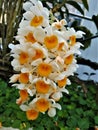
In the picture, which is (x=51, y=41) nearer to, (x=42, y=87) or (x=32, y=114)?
(x=42, y=87)

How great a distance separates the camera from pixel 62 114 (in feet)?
3.89

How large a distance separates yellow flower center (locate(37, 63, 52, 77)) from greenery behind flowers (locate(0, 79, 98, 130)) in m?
0.23

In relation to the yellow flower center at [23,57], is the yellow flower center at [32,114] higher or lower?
lower

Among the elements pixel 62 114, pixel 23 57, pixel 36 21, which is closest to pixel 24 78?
pixel 23 57

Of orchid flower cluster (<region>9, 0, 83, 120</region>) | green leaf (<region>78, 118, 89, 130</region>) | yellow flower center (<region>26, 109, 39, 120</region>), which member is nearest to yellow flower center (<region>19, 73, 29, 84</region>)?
orchid flower cluster (<region>9, 0, 83, 120</region>)

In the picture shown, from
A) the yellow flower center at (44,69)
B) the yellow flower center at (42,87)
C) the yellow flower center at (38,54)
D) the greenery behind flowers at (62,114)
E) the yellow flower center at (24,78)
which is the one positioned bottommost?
the greenery behind flowers at (62,114)

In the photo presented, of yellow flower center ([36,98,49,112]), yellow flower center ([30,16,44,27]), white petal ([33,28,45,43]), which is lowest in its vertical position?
yellow flower center ([36,98,49,112])

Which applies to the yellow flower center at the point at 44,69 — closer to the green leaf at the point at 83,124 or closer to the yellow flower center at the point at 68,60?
the yellow flower center at the point at 68,60

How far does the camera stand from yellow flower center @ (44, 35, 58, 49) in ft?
2.98

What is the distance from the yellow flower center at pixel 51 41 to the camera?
0.91 metres

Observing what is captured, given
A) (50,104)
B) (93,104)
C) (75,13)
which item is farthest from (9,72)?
(75,13)

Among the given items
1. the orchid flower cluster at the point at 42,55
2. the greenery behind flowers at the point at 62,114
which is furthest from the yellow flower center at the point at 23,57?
the greenery behind flowers at the point at 62,114

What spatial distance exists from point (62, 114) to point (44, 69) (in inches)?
12.6

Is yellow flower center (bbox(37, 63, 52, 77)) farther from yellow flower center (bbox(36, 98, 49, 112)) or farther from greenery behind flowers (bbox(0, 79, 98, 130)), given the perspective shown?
greenery behind flowers (bbox(0, 79, 98, 130))
